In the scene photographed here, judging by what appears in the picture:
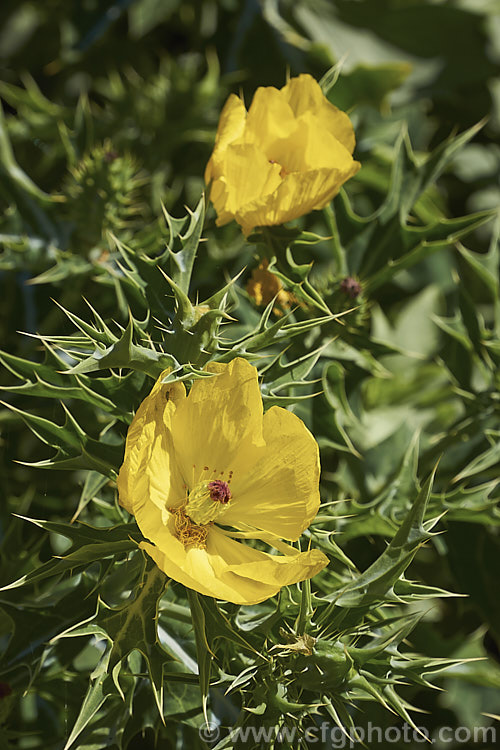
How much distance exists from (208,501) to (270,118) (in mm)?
605

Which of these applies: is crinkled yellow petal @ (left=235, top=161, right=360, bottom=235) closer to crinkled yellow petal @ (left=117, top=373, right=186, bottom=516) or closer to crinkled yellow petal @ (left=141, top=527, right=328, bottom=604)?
crinkled yellow petal @ (left=117, top=373, right=186, bottom=516)

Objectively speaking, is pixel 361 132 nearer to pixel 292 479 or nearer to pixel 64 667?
pixel 292 479

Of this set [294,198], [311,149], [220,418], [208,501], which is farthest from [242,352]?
[311,149]

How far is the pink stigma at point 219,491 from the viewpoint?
95 centimetres

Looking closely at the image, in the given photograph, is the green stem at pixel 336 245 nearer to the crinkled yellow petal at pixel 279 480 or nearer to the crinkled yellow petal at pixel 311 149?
the crinkled yellow petal at pixel 311 149

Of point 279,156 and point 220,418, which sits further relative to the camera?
point 279,156

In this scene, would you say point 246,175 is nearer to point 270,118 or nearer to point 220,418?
point 270,118

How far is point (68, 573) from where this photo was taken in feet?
3.69

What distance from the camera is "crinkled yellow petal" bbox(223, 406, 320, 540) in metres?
0.92

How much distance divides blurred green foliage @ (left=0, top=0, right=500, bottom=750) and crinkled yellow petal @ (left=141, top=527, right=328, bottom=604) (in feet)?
0.18

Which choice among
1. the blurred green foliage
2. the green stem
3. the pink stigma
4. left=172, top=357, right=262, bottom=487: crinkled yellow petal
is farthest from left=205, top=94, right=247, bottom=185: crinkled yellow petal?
the pink stigma

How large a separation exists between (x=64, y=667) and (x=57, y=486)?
0.54m

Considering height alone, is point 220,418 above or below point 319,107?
below

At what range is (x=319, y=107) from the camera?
3.91 feet
